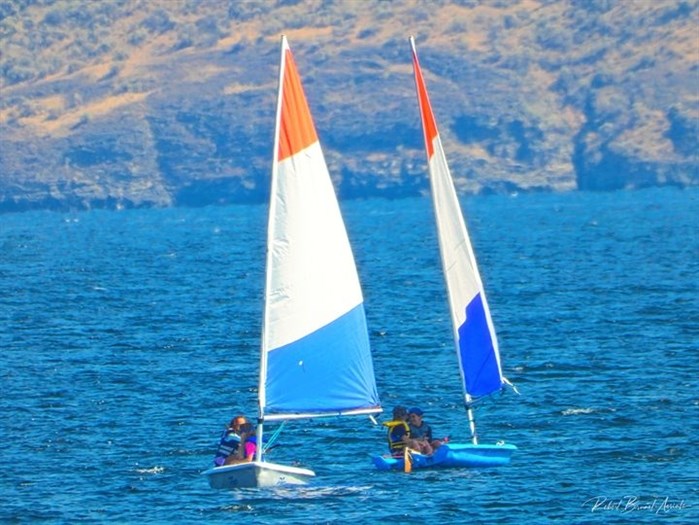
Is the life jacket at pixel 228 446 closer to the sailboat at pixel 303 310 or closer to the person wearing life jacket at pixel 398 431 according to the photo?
the sailboat at pixel 303 310

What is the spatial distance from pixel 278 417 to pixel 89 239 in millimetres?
114151

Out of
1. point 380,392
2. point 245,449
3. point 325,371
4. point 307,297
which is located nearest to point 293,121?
point 307,297

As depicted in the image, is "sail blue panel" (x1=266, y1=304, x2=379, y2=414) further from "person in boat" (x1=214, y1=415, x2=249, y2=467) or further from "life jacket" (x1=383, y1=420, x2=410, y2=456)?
"life jacket" (x1=383, y1=420, x2=410, y2=456)

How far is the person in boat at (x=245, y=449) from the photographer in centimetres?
3809

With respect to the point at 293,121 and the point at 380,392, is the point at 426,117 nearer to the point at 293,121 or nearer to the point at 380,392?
the point at 293,121

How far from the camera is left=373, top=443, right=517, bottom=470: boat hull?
39.8 m

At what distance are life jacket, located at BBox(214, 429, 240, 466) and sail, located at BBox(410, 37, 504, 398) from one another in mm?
5454

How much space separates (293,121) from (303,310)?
4.17 metres

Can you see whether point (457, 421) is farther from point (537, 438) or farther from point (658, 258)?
point (658, 258)

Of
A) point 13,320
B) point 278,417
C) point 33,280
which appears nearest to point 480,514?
point 278,417

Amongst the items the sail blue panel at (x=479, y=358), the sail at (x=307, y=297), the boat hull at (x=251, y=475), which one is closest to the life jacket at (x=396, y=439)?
the sail at (x=307, y=297)

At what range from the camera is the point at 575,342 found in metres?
63.7

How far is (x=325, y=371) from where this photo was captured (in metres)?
38.7

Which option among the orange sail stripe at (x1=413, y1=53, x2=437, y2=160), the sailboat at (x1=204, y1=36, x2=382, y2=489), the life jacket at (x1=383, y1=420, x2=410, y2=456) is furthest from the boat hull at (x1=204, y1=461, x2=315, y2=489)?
the orange sail stripe at (x1=413, y1=53, x2=437, y2=160)
